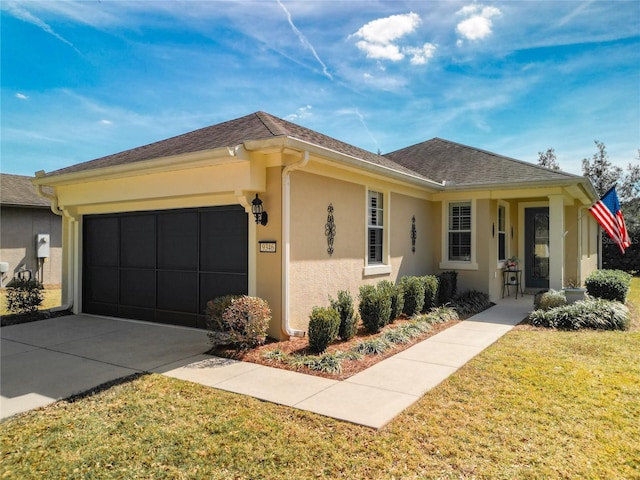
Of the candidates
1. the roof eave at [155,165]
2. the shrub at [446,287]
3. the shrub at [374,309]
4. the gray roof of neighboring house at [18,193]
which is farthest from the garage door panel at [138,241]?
the gray roof of neighboring house at [18,193]

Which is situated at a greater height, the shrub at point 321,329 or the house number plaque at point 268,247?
the house number plaque at point 268,247

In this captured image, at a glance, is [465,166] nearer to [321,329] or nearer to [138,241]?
[321,329]

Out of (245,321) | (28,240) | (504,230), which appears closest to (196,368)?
(245,321)

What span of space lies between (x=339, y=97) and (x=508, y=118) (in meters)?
7.34

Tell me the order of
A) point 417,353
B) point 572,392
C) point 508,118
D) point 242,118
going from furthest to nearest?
point 508,118, point 242,118, point 417,353, point 572,392

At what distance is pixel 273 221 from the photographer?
22.0 ft

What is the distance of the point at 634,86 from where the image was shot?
38.3 feet

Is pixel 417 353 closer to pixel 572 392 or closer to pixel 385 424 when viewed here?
pixel 572 392

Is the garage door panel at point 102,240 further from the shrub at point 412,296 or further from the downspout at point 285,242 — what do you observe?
the shrub at point 412,296

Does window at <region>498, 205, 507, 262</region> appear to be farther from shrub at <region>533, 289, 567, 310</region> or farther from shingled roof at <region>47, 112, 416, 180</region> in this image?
shingled roof at <region>47, 112, 416, 180</region>

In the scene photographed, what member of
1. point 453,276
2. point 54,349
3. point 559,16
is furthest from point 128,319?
point 559,16

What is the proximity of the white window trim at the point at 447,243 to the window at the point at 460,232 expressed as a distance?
110mm

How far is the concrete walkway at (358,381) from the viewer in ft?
13.7

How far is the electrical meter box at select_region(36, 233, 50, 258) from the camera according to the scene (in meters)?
15.9
